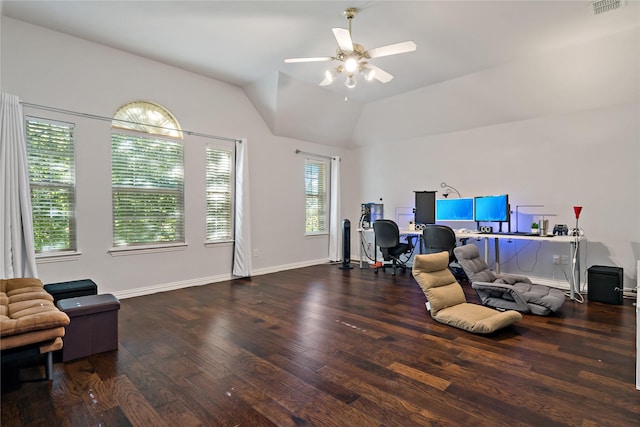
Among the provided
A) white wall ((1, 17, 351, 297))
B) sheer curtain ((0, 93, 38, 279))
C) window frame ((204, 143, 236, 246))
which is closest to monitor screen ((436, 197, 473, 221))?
white wall ((1, 17, 351, 297))

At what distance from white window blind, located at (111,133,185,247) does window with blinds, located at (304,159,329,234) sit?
257 cm

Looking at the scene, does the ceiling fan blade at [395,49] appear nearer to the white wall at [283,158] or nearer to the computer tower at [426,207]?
the white wall at [283,158]

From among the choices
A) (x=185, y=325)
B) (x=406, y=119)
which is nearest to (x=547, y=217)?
(x=406, y=119)

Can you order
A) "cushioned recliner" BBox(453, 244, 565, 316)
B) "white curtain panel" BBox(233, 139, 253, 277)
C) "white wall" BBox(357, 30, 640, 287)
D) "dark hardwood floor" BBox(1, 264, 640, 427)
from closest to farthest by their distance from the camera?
1. "dark hardwood floor" BBox(1, 264, 640, 427)
2. "cushioned recliner" BBox(453, 244, 565, 316)
3. "white wall" BBox(357, 30, 640, 287)
4. "white curtain panel" BBox(233, 139, 253, 277)

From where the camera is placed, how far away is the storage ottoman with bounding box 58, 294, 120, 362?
2455 mm

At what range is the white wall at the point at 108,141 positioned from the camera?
11.8 ft

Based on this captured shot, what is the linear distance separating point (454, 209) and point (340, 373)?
4115mm

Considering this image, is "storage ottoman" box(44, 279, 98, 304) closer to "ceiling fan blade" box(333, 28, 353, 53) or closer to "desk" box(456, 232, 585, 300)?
"ceiling fan blade" box(333, 28, 353, 53)

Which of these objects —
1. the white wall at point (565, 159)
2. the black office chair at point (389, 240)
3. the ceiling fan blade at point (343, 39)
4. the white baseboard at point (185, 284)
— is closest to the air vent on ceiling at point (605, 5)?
the white wall at point (565, 159)

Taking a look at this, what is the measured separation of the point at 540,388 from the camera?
203 cm

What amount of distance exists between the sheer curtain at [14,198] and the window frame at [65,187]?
7.1 inches

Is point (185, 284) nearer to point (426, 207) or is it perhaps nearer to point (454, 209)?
point (426, 207)

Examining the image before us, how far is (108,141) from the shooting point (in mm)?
4023

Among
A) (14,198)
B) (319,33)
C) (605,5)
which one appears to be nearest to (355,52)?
(319,33)
